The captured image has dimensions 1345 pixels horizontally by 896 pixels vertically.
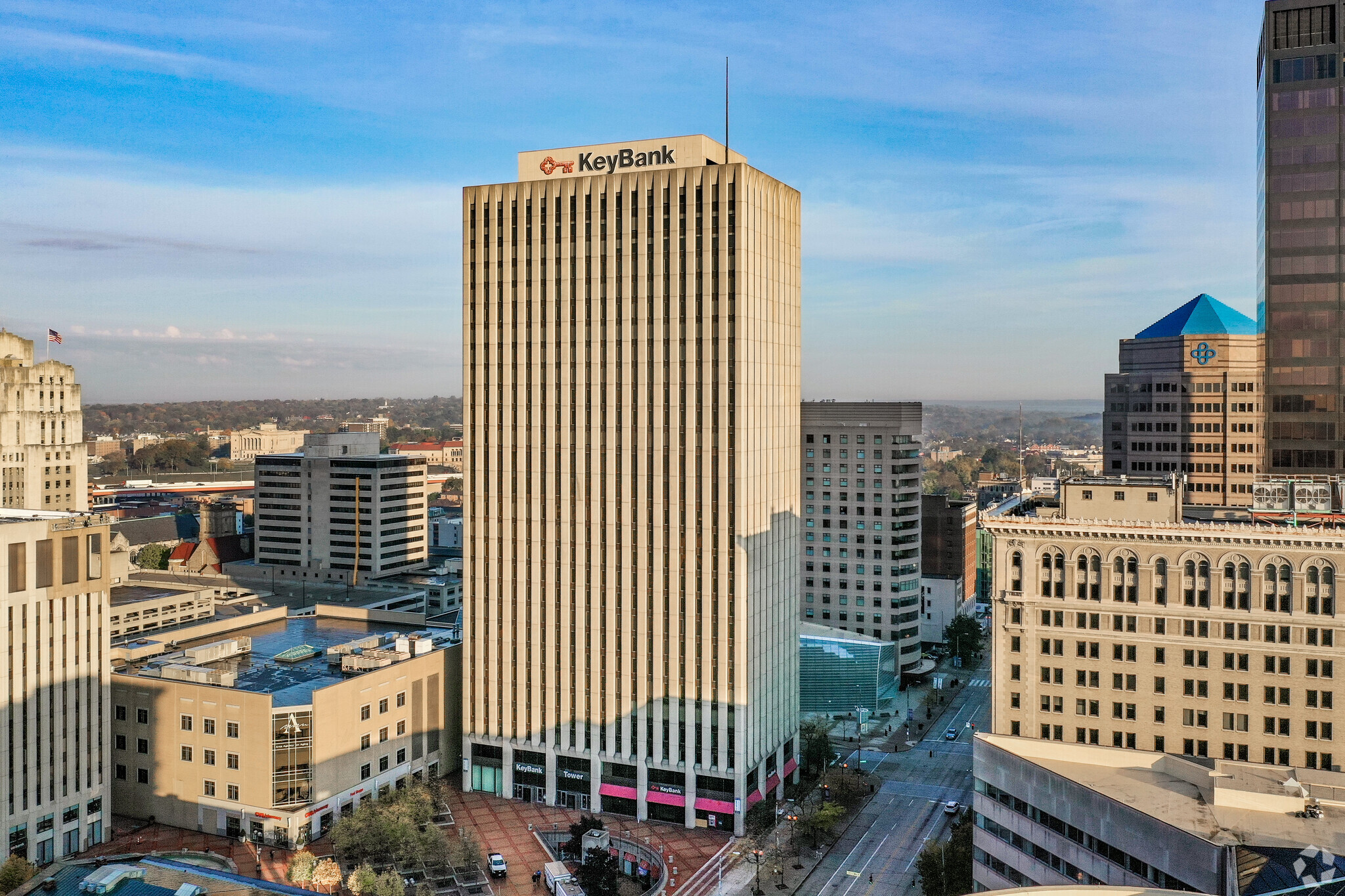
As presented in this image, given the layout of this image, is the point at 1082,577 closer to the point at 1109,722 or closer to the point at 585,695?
the point at 1109,722

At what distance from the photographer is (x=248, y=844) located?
11475 centimetres

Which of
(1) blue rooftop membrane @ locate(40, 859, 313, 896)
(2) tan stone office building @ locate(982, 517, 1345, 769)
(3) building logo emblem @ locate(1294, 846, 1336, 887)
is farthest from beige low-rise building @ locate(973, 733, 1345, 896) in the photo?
(1) blue rooftop membrane @ locate(40, 859, 313, 896)

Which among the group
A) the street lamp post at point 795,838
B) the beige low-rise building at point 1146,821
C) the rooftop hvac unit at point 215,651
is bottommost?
the street lamp post at point 795,838

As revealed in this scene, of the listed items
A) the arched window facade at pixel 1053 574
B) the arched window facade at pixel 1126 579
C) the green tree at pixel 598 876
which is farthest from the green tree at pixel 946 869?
the green tree at pixel 598 876

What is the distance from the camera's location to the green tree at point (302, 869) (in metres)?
99.9

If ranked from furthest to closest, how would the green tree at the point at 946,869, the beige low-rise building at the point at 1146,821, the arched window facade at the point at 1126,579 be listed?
the green tree at the point at 946,869 < the arched window facade at the point at 1126,579 < the beige low-rise building at the point at 1146,821

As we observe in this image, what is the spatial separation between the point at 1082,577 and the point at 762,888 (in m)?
45.5

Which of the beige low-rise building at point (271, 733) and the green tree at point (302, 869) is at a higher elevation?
Result: the beige low-rise building at point (271, 733)

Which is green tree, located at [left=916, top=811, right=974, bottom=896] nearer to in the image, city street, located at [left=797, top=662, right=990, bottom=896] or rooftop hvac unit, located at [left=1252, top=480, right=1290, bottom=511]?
city street, located at [left=797, top=662, right=990, bottom=896]

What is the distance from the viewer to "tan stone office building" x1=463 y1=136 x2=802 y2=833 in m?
125

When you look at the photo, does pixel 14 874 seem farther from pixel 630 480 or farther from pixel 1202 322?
pixel 1202 322

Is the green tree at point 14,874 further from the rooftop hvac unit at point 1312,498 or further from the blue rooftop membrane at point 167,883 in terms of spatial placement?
the rooftop hvac unit at point 1312,498

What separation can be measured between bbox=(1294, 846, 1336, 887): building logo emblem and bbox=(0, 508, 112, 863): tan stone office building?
357 feet

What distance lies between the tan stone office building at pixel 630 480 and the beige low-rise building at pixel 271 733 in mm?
9286
